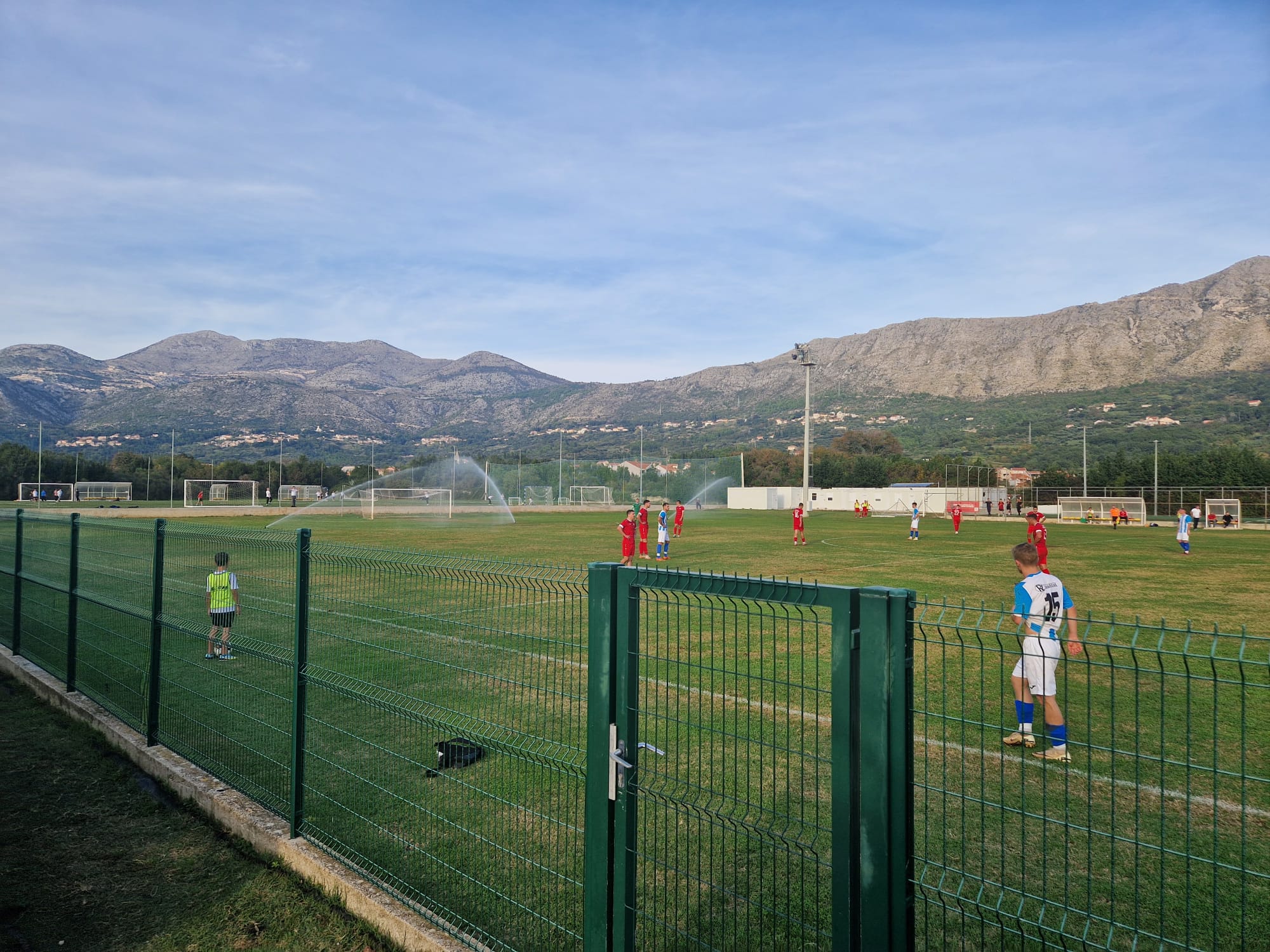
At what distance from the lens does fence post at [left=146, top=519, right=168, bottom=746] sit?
21.5ft

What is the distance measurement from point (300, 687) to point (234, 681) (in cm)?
181

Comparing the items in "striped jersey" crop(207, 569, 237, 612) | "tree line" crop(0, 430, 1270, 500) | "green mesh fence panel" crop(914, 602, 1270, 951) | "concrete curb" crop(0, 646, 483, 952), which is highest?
"tree line" crop(0, 430, 1270, 500)

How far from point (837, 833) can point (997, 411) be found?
202m

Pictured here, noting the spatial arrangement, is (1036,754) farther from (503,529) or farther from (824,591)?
(503,529)

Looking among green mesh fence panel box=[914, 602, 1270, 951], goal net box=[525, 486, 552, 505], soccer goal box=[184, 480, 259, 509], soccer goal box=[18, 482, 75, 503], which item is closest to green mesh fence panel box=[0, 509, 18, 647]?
green mesh fence panel box=[914, 602, 1270, 951]

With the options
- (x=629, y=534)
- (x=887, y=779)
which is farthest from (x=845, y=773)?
(x=629, y=534)

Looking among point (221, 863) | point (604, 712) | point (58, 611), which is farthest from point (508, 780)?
point (58, 611)

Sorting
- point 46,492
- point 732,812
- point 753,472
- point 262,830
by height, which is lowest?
point 262,830

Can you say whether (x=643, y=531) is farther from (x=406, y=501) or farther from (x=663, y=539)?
(x=406, y=501)

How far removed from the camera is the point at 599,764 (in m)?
3.21

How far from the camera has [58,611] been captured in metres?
11.6

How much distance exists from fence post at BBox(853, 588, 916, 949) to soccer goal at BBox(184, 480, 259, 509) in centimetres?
7120

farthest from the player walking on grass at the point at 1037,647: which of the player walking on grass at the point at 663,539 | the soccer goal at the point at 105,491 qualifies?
the soccer goal at the point at 105,491

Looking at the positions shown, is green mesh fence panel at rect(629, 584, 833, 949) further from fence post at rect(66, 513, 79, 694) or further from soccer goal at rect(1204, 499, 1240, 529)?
soccer goal at rect(1204, 499, 1240, 529)
